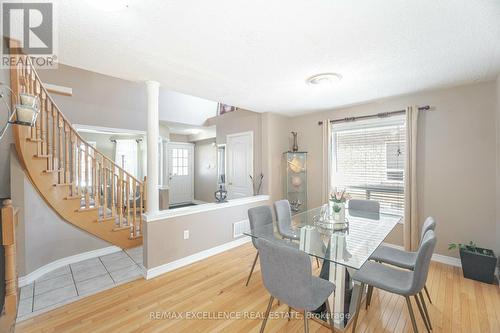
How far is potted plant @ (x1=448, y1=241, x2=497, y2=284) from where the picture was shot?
8.02 ft

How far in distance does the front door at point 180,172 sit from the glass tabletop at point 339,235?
5309 millimetres

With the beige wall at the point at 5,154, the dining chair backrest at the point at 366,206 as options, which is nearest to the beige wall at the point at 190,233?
the beige wall at the point at 5,154

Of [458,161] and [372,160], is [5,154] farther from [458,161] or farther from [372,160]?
[458,161]

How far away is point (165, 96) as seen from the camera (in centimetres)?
479

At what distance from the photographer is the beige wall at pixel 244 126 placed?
4.41 m

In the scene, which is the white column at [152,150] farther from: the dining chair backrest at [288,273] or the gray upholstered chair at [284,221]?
the dining chair backrest at [288,273]

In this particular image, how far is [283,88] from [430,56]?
1.58 metres

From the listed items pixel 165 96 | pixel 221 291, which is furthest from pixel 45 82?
pixel 221 291

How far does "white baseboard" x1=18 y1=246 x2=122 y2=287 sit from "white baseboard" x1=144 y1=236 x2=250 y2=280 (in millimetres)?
1293

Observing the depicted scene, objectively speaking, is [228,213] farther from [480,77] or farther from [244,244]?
[480,77]

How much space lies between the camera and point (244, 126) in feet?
15.4

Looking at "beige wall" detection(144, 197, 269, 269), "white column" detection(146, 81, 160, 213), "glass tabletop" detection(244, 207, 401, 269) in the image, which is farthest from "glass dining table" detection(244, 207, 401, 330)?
"white column" detection(146, 81, 160, 213)

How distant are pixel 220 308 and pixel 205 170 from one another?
17.9 ft

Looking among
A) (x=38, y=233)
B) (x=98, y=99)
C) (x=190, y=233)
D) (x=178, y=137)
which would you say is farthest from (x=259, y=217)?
(x=178, y=137)
